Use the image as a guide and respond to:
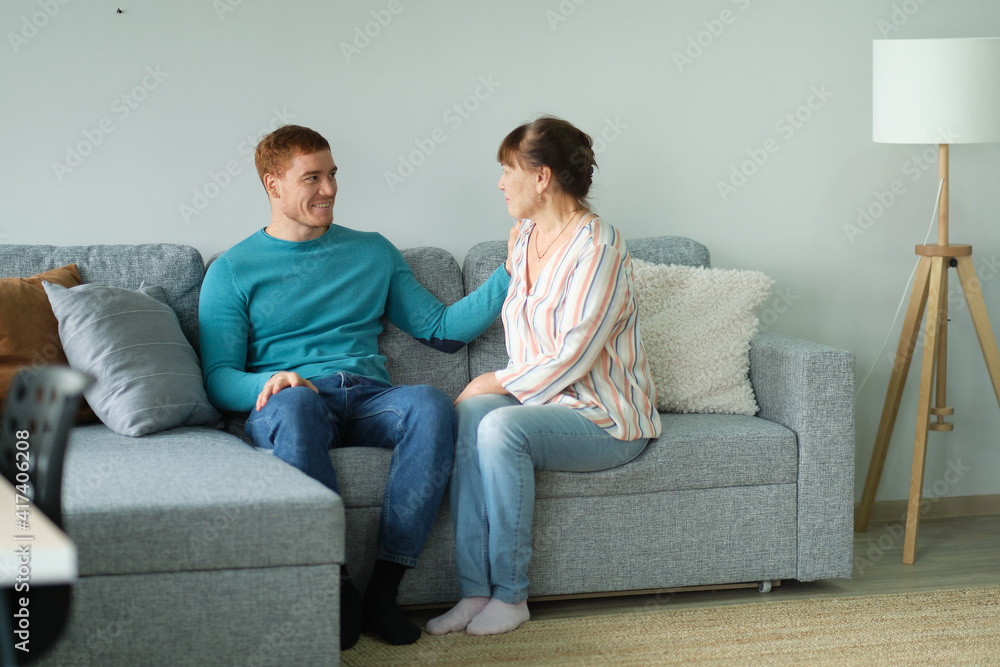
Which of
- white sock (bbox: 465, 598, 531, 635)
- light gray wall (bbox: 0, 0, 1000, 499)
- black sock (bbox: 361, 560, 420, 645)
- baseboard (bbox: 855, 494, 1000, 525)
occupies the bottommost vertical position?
baseboard (bbox: 855, 494, 1000, 525)

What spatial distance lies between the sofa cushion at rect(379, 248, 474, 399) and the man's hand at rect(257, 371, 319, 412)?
400 mm

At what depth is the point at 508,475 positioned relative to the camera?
82.4 inches

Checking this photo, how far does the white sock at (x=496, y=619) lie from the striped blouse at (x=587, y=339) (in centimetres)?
45

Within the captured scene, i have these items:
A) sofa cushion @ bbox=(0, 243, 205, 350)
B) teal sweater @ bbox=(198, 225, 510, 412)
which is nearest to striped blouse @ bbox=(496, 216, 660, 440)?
teal sweater @ bbox=(198, 225, 510, 412)

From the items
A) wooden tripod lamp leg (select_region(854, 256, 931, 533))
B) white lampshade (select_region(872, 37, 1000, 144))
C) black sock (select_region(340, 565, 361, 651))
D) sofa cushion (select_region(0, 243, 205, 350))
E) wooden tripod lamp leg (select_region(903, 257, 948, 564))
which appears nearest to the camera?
black sock (select_region(340, 565, 361, 651))

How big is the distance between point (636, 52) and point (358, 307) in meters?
1.20

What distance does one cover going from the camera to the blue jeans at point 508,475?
2.10 m

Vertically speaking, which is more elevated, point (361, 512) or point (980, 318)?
point (980, 318)

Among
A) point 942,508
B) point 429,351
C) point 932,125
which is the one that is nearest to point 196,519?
point 429,351

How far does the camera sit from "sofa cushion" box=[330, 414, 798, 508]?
2.14m

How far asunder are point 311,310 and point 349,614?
0.78 metres

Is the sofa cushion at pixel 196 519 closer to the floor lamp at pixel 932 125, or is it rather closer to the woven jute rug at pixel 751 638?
the woven jute rug at pixel 751 638

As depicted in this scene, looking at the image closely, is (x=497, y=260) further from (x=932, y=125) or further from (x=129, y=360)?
(x=932, y=125)

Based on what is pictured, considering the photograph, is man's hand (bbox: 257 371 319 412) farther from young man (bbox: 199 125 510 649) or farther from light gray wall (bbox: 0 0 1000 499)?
light gray wall (bbox: 0 0 1000 499)
